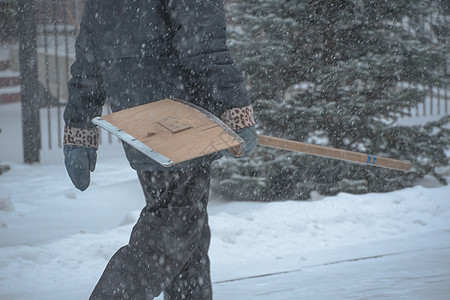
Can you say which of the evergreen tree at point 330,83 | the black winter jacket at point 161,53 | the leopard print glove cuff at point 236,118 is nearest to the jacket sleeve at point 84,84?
the black winter jacket at point 161,53

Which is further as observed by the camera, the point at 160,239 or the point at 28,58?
the point at 28,58

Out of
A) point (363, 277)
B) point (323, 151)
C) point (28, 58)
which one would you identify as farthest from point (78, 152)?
point (28, 58)

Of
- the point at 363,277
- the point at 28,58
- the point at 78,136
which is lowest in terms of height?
the point at 363,277

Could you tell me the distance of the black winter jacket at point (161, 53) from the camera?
1906 mm

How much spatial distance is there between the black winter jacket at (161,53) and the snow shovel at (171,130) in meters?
0.10

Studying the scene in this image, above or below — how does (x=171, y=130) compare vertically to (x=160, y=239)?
above

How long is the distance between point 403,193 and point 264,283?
1.93 metres

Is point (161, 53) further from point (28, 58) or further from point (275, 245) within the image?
point (28, 58)

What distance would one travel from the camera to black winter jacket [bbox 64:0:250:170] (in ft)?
6.25

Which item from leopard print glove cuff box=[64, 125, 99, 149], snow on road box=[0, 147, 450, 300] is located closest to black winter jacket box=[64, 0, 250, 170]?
leopard print glove cuff box=[64, 125, 99, 149]

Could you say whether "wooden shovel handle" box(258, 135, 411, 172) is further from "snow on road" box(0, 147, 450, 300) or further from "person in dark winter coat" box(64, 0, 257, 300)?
"snow on road" box(0, 147, 450, 300)

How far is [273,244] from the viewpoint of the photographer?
141 inches

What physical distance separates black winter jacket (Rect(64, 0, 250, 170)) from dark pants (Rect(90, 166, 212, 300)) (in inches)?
3.6

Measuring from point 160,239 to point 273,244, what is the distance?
173cm
